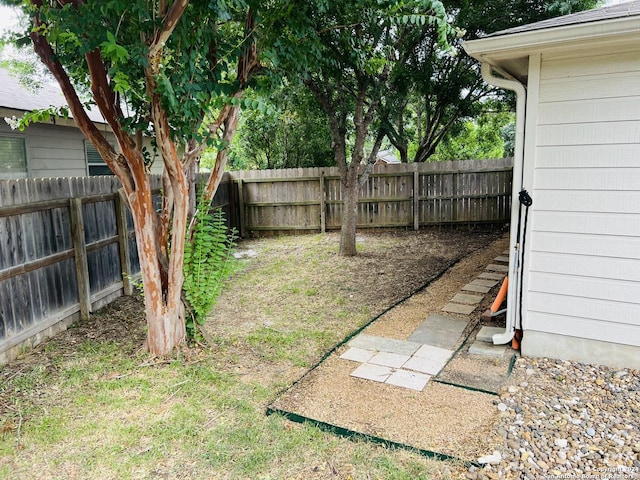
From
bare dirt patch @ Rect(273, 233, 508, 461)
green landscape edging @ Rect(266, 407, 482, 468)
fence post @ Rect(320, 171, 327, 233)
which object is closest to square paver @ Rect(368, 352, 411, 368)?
bare dirt patch @ Rect(273, 233, 508, 461)

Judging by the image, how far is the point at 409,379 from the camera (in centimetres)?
323

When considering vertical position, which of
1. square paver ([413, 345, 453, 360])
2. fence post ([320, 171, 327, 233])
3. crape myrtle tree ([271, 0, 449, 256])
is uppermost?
crape myrtle tree ([271, 0, 449, 256])

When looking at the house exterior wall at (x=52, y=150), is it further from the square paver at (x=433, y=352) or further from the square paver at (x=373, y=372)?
the square paver at (x=433, y=352)

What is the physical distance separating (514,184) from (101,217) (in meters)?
4.16

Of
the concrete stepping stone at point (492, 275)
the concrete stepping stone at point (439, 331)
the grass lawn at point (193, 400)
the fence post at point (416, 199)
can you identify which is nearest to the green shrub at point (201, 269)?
the grass lawn at point (193, 400)

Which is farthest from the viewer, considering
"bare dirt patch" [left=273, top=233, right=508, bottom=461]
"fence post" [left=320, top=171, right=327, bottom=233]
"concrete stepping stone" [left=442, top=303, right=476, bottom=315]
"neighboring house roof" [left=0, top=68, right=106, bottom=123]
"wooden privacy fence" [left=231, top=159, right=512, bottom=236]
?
"fence post" [left=320, top=171, right=327, bottom=233]

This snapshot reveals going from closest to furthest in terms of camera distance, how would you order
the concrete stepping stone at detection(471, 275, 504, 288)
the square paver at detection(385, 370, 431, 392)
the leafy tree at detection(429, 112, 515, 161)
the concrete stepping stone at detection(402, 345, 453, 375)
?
the square paver at detection(385, 370, 431, 392) → the concrete stepping stone at detection(402, 345, 453, 375) → the concrete stepping stone at detection(471, 275, 504, 288) → the leafy tree at detection(429, 112, 515, 161)

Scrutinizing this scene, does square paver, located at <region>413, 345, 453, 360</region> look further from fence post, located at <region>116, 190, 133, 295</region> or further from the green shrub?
fence post, located at <region>116, 190, 133, 295</region>

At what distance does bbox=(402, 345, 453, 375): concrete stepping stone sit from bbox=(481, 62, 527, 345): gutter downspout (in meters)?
0.46

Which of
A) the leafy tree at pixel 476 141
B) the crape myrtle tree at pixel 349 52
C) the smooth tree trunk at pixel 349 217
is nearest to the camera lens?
the crape myrtle tree at pixel 349 52

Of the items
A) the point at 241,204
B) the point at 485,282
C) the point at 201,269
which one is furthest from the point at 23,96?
the point at 485,282

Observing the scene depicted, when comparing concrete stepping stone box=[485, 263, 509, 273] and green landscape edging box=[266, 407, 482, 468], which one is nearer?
green landscape edging box=[266, 407, 482, 468]

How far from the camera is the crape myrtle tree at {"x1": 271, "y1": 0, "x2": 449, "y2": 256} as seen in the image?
3703 millimetres

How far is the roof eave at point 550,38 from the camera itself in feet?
9.31
